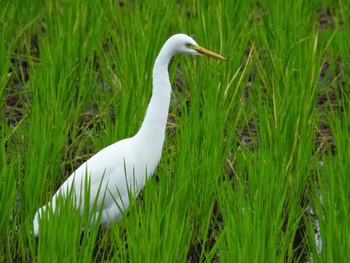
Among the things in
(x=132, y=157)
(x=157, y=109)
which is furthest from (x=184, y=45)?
(x=132, y=157)

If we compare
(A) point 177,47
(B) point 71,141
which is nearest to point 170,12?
(B) point 71,141

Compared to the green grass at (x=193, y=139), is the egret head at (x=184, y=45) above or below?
above

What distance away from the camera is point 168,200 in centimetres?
312

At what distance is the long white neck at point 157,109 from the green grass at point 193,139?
120 mm

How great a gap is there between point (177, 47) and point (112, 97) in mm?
880

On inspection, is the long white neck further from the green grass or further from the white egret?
the green grass

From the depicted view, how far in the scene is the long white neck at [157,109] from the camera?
341 cm

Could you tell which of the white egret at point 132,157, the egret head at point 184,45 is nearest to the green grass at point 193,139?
the white egret at point 132,157

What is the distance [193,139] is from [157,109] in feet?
0.70

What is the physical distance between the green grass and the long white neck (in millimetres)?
120

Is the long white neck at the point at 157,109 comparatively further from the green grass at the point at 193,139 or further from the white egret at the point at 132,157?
the green grass at the point at 193,139

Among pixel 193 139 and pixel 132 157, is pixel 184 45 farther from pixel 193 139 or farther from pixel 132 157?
A: pixel 132 157

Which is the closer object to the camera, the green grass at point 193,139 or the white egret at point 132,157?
the green grass at point 193,139

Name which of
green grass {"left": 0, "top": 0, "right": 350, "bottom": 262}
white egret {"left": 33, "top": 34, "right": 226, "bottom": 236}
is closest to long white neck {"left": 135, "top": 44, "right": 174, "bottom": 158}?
white egret {"left": 33, "top": 34, "right": 226, "bottom": 236}
